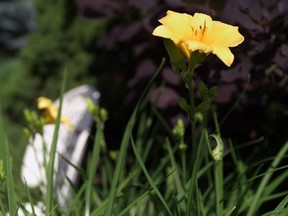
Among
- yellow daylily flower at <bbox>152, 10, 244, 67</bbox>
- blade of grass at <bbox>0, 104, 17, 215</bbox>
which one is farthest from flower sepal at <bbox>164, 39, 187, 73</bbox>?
blade of grass at <bbox>0, 104, 17, 215</bbox>

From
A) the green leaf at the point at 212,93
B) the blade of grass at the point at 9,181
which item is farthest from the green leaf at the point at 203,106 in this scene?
the blade of grass at the point at 9,181

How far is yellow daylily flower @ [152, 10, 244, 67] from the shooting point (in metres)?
Answer: 0.99

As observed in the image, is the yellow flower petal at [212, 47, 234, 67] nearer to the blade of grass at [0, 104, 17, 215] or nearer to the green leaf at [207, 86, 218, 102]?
the green leaf at [207, 86, 218, 102]

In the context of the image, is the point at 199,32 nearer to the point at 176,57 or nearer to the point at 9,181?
the point at 176,57

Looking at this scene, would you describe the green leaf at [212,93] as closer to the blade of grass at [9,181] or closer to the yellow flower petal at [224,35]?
the yellow flower petal at [224,35]

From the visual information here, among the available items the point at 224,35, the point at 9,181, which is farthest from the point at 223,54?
the point at 9,181

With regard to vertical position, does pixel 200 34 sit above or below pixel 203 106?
above

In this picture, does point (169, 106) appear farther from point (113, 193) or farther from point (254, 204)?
point (113, 193)

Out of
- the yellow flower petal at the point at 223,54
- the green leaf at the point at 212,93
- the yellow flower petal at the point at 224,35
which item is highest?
the yellow flower petal at the point at 224,35

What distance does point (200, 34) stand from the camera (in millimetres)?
1027

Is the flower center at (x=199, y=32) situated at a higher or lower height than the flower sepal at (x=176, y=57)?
higher

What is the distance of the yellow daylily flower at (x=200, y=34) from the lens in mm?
989

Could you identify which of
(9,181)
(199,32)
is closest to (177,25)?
(199,32)

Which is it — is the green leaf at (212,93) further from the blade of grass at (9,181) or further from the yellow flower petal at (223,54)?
the blade of grass at (9,181)
